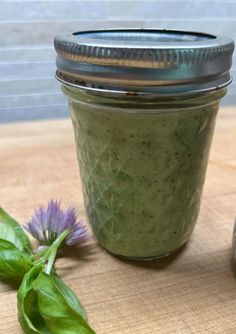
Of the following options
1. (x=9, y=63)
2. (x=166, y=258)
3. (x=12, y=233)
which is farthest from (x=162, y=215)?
(x=9, y=63)

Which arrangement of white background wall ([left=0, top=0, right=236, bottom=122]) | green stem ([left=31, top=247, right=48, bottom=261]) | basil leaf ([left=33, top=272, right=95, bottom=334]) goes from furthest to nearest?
white background wall ([left=0, top=0, right=236, bottom=122])
green stem ([left=31, top=247, right=48, bottom=261])
basil leaf ([left=33, top=272, right=95, bottom=334])

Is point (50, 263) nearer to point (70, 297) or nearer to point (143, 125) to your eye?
point (70, 297)

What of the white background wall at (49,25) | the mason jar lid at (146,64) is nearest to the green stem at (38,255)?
the mason jar lid at (146,64)

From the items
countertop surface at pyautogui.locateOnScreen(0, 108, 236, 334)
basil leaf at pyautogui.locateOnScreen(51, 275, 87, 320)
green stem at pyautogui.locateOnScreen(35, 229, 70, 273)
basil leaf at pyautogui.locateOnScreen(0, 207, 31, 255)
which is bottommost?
countertop surface at pyautogui.locateOnScreen(0, 108, 236, 334)

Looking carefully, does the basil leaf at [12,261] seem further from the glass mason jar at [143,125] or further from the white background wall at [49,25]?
the white background wall at [49,25]

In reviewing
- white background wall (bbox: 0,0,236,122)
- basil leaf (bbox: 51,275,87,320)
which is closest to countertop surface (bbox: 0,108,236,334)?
basil leaf (bbox: 51,275,87,320)

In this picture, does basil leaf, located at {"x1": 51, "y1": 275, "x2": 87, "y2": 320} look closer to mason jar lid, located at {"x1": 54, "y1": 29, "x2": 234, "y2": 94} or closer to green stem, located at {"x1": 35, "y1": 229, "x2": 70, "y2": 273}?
green stem, located at {"x1": 35, "y1": 229, "x2": 70, "y2": 273}

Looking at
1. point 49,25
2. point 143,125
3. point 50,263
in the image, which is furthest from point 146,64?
point 49,25
